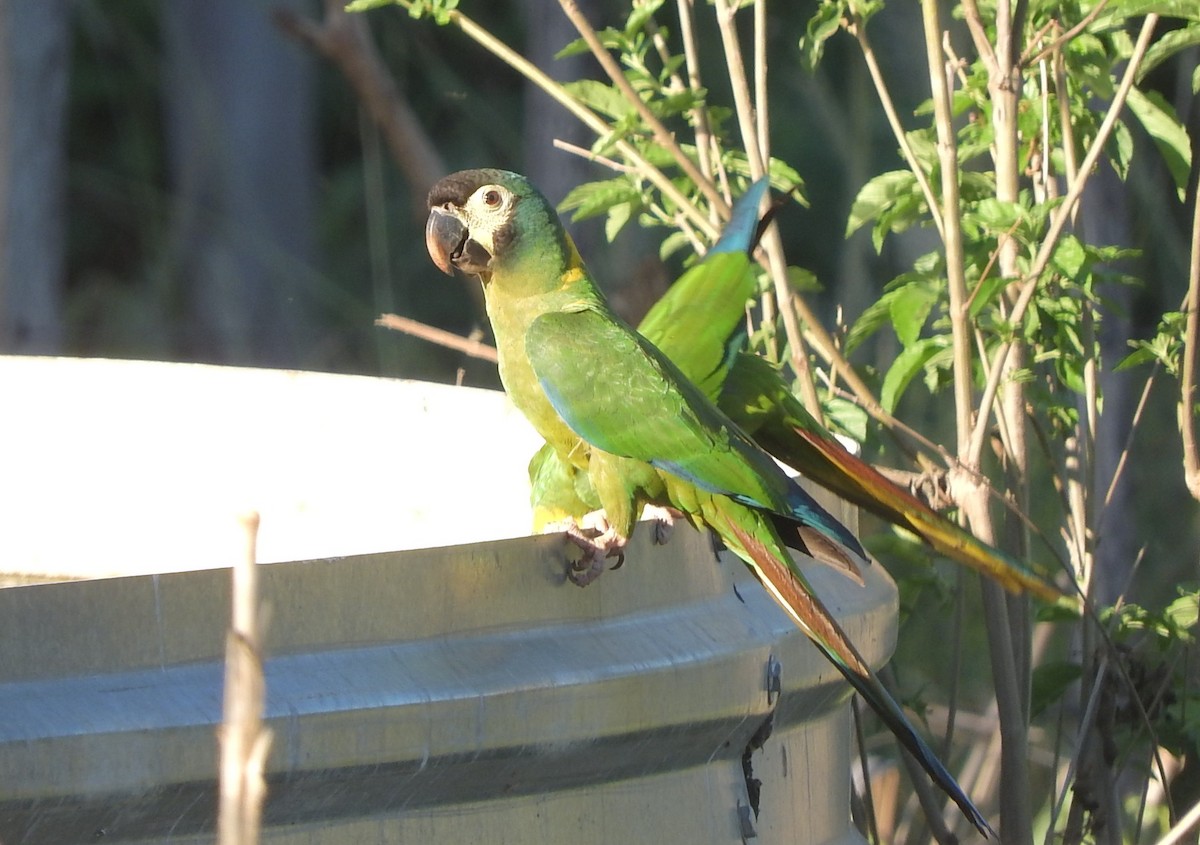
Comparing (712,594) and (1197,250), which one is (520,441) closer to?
(712,594)

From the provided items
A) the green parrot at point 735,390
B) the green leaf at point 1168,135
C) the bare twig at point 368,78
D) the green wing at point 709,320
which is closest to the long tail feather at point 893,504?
the green parrot at point 735,390

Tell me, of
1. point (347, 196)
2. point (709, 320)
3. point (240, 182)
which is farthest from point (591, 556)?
point (347, 196)

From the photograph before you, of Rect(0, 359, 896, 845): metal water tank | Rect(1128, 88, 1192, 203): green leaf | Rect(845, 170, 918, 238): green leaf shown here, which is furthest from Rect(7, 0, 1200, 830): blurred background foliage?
Rect(0, 359, 896, 845): metal water tank

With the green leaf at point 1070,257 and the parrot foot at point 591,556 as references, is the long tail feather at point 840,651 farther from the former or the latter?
the green leaf at point 1070,257

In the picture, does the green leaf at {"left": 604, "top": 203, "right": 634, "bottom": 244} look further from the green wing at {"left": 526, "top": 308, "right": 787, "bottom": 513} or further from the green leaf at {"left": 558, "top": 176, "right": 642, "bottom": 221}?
the green wing at {"left": 526, "top": 308, "right": 787, "bottom": 513}

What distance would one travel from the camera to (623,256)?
4.01 meters

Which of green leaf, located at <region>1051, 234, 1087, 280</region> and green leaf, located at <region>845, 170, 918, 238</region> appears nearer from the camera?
green leaf, located at <region>1051, 234, 1087, 280</region>

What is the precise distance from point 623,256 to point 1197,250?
8.04 ft

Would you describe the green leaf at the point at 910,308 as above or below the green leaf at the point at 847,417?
Answer: above

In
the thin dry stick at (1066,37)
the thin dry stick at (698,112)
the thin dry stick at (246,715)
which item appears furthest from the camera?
the thin dry stick at (698,112)

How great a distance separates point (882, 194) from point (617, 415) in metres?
0.52

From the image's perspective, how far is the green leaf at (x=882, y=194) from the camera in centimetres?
179

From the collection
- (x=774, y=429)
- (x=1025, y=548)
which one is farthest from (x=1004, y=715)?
(x=774, y=429)

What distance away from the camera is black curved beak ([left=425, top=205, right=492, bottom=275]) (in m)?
1.75
